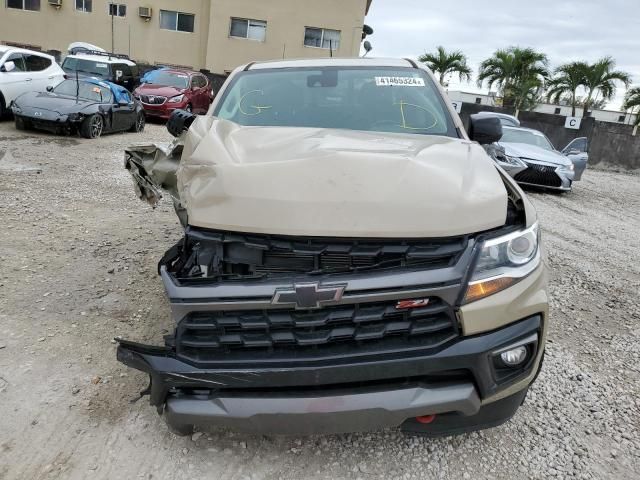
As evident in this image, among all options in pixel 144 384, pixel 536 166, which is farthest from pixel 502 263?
pixel 536 166

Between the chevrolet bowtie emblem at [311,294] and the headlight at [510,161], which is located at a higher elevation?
the chevrolet bowtie emblem at [311,294]

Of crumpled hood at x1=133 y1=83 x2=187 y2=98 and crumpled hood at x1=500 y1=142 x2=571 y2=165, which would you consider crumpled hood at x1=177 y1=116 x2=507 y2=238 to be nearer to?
crumpled hood at x1=500 y1=142 x2=571 y2=165

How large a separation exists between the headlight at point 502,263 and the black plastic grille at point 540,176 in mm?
8416

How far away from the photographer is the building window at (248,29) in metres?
24.8

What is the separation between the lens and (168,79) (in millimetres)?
15492

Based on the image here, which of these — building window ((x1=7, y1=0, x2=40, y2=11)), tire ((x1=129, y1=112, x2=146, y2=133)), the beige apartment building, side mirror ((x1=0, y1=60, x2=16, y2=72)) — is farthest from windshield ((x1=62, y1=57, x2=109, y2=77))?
building window ((x1=7, y1=0, x2=40, y2=11))

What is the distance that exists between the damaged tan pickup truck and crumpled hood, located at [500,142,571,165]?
8627 millimetres

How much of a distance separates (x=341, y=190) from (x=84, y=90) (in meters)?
10.6

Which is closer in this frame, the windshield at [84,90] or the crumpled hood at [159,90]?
the windshield at [84,90]

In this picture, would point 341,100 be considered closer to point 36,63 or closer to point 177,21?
point 36,63

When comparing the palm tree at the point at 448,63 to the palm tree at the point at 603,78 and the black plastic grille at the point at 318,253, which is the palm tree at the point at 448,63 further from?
the black plastic grille at the point at 318,253

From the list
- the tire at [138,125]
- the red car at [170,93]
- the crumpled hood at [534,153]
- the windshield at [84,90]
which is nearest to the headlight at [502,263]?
the crumpled hood at [534,153]

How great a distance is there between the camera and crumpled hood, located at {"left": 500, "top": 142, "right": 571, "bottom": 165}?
989 cm

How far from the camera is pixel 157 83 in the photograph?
15.3m
